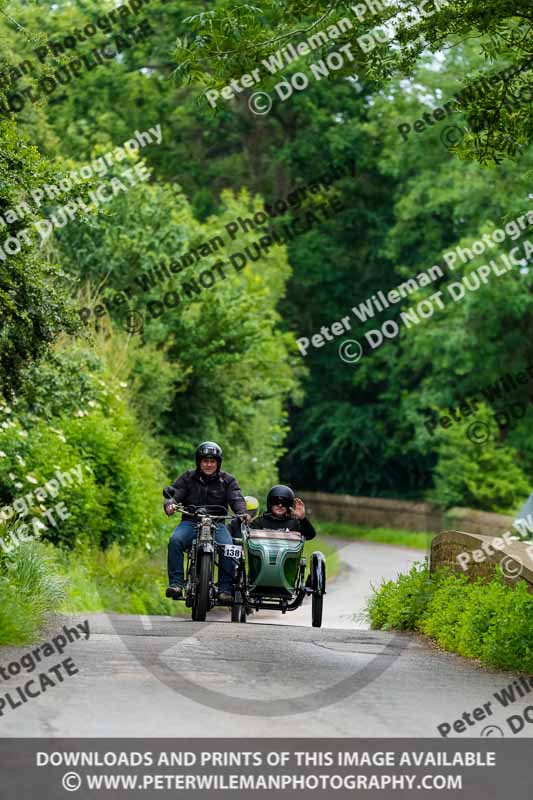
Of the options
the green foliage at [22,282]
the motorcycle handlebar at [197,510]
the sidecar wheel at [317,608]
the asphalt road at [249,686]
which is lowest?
the sidecar wheel at [317,608]

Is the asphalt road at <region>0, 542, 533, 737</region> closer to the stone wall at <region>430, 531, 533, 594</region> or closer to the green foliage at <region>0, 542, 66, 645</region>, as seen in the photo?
the green foliage at <region>0, 542, 66, 645</region>

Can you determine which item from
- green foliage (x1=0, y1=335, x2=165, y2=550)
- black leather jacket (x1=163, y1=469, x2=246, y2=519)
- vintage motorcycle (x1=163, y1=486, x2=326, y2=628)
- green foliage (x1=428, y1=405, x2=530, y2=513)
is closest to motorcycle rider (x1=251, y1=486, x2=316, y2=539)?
vintage motorcycle (x1=163, y1=486, x2=326, y2=628)

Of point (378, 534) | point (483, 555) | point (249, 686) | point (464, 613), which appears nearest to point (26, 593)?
point (464, 613)

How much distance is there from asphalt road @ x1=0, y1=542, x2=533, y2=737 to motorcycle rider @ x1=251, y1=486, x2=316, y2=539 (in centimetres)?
142

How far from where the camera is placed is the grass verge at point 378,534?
4938 cm

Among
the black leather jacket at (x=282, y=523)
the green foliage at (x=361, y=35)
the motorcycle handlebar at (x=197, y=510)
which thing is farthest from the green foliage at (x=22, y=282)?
the black leather jacket at (x=282, y=523)

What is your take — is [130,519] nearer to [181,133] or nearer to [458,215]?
[458,215]

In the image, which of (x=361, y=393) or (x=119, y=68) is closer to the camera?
(x=119, y=68)

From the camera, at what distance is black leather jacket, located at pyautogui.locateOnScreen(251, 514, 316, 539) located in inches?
607

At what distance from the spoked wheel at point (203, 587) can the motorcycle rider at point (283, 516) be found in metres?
1.14

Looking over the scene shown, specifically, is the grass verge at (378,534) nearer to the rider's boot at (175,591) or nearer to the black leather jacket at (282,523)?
the black leather jacket at (282,523)

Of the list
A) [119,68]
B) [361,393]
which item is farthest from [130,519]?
[361,393]
